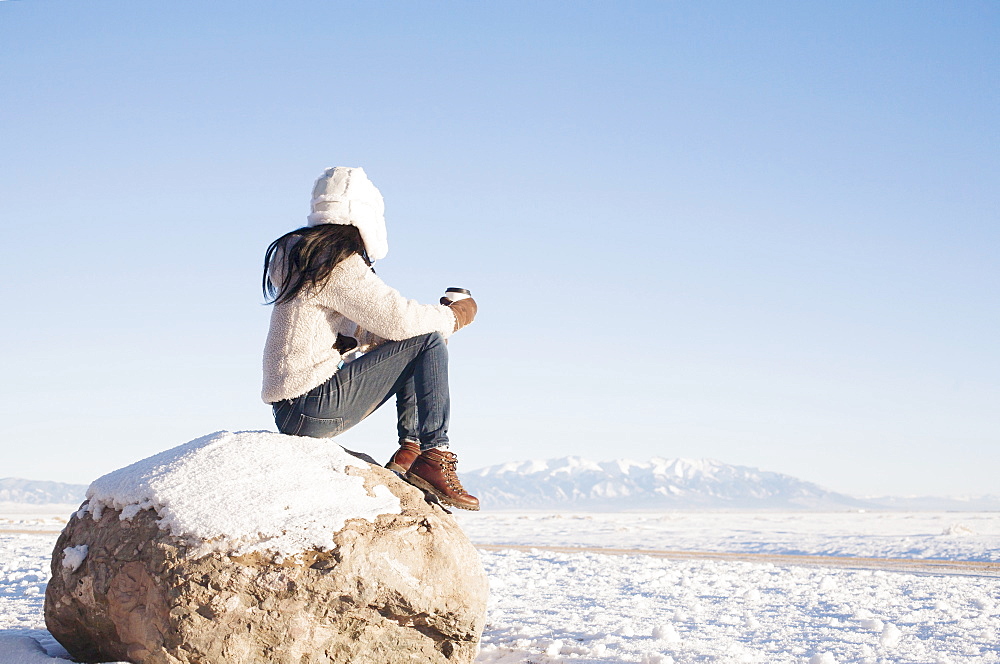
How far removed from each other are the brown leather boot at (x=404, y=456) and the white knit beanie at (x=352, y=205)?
47.5 inches

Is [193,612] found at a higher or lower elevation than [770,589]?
higher

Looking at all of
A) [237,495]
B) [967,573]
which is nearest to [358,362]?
[237,495]

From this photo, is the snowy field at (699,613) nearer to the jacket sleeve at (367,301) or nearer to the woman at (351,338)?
the woman at (351,338)

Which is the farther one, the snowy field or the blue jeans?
the snowy field

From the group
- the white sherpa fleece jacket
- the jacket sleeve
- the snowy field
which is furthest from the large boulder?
the jacket sleeve

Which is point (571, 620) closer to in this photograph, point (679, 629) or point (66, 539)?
point (679, 629)

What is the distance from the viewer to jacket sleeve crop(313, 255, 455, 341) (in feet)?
15.3

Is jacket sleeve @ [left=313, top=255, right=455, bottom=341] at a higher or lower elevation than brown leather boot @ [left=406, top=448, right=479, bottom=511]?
higher

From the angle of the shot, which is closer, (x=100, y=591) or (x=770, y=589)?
(x=100, y=591)

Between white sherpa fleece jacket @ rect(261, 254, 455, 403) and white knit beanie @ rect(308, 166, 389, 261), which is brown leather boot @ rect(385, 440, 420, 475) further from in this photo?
white knit beanie @ rect(308, 166, 389, 261)

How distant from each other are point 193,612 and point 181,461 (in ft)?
3.01

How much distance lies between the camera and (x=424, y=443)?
5055 millimetres

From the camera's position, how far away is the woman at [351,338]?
15.4 ft

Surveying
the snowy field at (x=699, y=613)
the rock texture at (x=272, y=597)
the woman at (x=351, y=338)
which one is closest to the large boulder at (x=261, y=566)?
the rock texture at (x=272, y=597)
